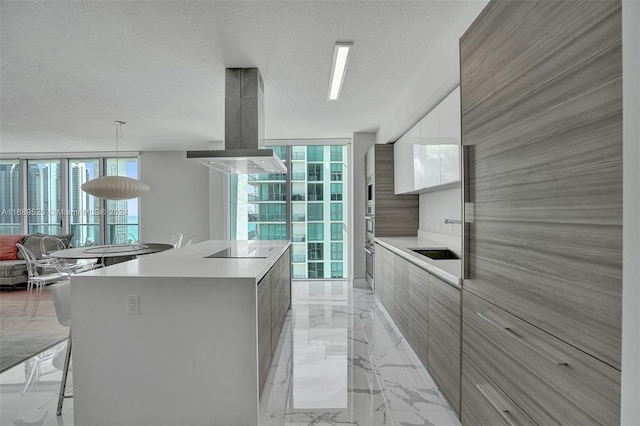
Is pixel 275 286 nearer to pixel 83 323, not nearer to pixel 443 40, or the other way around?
pixel 83 323

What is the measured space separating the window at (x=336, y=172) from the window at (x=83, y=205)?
507 cm

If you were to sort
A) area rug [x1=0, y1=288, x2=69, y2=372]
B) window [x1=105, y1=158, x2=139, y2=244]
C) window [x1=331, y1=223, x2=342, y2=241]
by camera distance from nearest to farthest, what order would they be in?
area rug [x1=0, y1=288, x2=69, y2=372], window [x1=331, y1=223, x2=342, y2=241], window [x1=105, y1=158, x2=139, y2=244]

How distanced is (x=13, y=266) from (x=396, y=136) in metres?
6.43

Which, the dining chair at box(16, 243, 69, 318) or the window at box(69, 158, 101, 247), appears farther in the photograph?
the window at box(69, 158, 101, 247)

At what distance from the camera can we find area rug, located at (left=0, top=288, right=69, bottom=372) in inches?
117

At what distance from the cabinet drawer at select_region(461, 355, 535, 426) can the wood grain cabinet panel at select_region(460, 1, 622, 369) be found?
37cm

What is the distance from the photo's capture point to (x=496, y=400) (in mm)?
1408

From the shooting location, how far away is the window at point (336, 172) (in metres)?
6.32

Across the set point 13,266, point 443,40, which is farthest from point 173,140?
point 443,40

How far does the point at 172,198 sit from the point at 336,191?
3.54 metres

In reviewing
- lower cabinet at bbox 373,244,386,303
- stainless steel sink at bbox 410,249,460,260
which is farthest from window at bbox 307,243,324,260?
stainless steel sink at bbox 410,249,460,260

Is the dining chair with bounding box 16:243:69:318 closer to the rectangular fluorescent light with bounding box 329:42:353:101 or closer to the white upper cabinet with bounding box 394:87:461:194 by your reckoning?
the rectangular fluorescent light with bounding box 329:42:353:101

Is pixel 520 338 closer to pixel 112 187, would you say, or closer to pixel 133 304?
pixel 133 304

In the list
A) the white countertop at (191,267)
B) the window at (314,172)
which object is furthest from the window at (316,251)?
the white countertop at (191,267)
